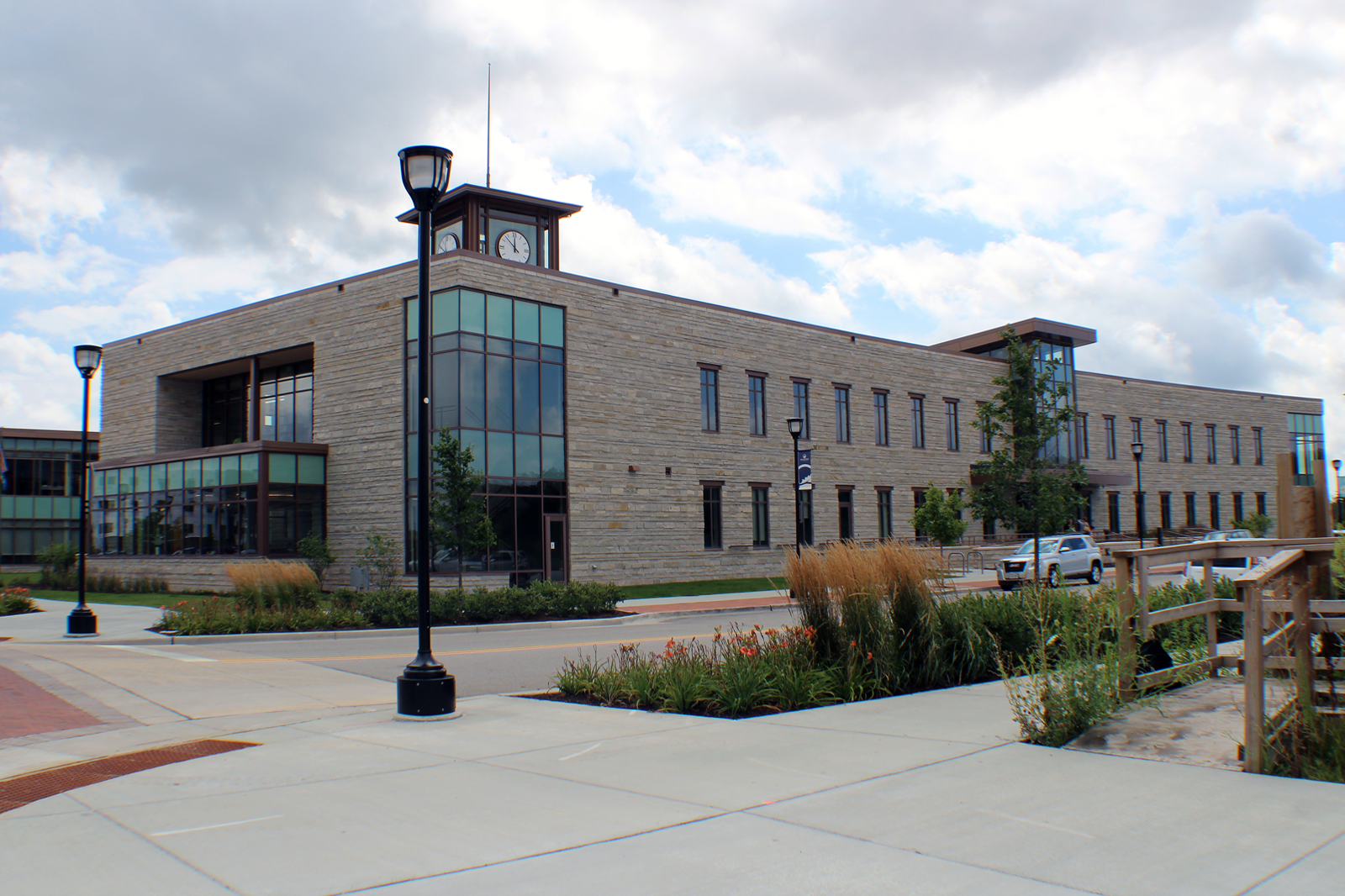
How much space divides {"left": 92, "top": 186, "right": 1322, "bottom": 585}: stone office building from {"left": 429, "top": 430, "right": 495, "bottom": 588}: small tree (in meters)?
1.73

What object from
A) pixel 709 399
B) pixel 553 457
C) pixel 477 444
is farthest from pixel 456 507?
pixel 709 399

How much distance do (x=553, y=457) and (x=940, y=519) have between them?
15781 mm

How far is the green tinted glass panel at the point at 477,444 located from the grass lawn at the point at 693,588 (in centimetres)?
565

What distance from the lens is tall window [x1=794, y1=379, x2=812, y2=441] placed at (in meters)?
39.0

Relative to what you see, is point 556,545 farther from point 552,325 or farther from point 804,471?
point 804,471

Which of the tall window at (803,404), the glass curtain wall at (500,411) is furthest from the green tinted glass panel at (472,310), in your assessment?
the tall window at (803,404)

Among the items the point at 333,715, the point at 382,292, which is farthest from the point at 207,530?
the point at 333,715

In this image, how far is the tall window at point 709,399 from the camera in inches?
1401

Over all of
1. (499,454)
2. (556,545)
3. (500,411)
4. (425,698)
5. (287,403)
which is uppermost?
(287,403)

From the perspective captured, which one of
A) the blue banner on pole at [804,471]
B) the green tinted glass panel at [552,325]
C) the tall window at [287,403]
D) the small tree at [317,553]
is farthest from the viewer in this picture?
the tall window at [287,403]

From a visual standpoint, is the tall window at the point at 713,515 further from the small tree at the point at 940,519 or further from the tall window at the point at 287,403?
the tall window at the point at 287,403

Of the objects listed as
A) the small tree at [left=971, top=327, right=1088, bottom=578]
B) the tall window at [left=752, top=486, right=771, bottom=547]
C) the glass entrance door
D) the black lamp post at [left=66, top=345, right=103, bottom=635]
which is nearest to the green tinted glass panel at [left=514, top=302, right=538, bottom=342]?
the glass entrance door

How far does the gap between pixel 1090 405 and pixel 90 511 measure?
1998 inches

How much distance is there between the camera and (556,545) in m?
30.3
